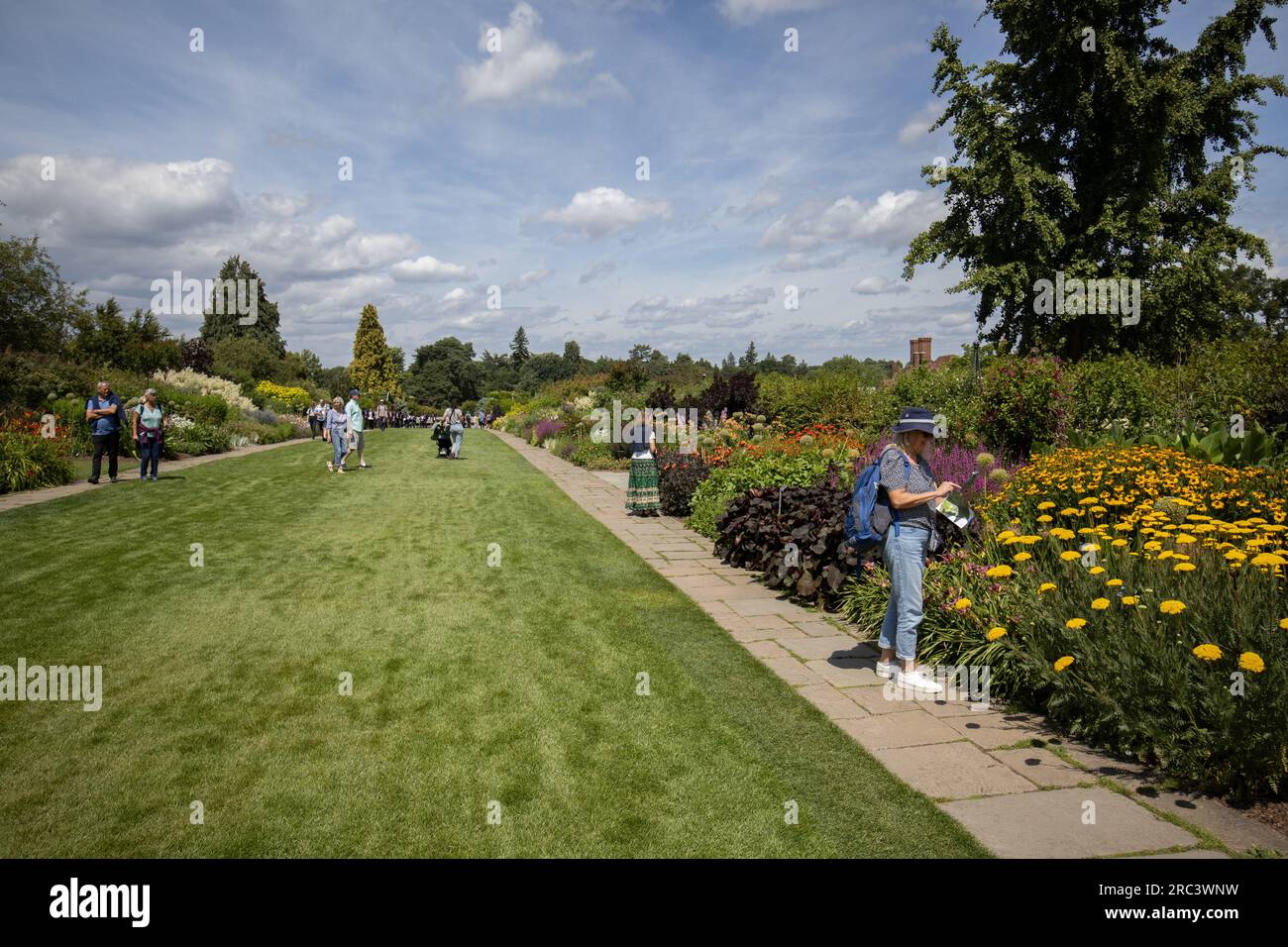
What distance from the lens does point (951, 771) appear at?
Result: 3.64 metres

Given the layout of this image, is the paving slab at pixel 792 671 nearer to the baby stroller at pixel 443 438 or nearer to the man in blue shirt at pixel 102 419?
the man in blue shirt at pixel 102 419

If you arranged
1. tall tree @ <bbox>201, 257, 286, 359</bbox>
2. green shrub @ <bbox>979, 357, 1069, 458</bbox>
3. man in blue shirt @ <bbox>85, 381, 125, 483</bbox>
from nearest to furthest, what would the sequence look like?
green shrub @ <bbox>979, 357, 1069, 458</bbox> < man in blue shirt @ <bbox>85, 381, 125, 483</bbox> < tall tree @ <bbox>201, 257, 286, 359</bbox>

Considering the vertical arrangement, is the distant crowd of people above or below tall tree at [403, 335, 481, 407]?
below

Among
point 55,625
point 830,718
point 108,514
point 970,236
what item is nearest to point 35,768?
point 55,625

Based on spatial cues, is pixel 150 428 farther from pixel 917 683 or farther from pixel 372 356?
pixel 372 356

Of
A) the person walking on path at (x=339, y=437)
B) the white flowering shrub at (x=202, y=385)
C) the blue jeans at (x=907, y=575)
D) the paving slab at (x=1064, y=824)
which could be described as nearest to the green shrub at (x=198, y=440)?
the white flowering shrub at (x=202, y=385)

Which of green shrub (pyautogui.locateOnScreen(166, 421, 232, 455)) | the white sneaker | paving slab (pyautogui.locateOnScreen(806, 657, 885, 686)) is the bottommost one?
paving slab (pyautogui.locateOnScreen(806, 657, 885, 686))

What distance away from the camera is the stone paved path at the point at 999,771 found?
2.98 metres

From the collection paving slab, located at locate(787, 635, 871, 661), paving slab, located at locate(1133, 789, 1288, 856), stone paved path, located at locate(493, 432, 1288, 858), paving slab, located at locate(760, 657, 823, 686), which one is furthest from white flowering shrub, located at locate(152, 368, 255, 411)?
paving slab, located at locate(1133, 789, 1288, 856)

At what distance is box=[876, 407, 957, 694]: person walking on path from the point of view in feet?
15.0

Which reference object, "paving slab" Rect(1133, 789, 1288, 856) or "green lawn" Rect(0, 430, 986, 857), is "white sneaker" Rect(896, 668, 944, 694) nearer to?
"green lawn" Rect(0, 430, 986, 857)

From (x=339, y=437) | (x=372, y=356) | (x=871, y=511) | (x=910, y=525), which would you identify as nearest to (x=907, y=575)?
(x=910, y=525)

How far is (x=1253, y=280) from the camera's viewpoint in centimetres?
5244

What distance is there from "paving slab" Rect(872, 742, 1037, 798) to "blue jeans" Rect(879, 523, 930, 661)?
87 cm
